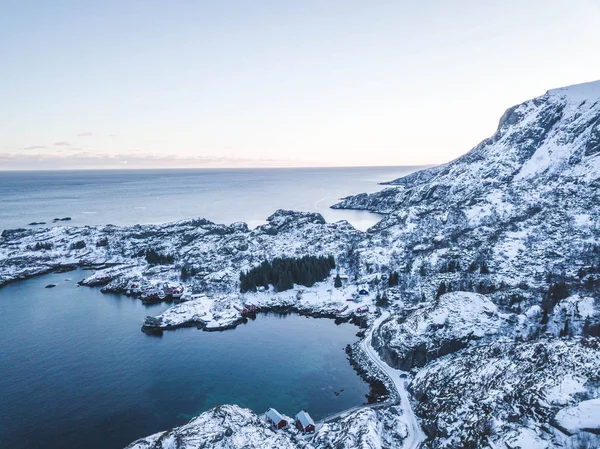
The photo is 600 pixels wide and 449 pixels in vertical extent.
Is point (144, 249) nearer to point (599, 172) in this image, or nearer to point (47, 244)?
point (47, 244)

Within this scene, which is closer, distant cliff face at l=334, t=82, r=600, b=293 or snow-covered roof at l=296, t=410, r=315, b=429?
snow-covered roof at l=296, t=410, r=315, b=429

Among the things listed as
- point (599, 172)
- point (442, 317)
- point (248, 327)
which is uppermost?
point (599, 172)

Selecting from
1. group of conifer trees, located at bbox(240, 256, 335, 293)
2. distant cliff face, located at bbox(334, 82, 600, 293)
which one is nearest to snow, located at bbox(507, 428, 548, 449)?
distant cliff face, located at bbox(334, 82, 600, 293)

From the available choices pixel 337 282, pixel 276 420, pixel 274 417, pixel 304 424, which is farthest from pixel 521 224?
pixel 276 420

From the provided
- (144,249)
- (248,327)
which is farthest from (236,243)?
(248,327)

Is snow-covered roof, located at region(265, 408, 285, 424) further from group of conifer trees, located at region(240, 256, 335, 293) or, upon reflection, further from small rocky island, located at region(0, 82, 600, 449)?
group of conifer trees, located at region(240, 256, 335, 293)

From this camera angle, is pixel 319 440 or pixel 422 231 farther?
pixel 422 231

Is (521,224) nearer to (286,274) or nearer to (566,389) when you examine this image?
(286,274)
